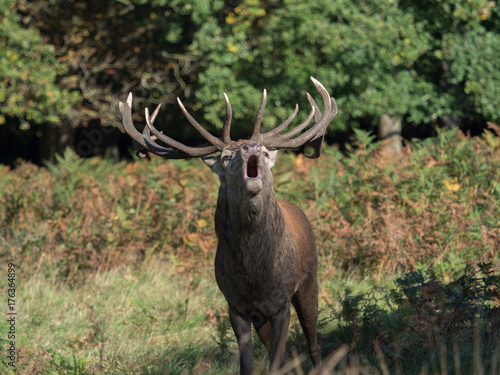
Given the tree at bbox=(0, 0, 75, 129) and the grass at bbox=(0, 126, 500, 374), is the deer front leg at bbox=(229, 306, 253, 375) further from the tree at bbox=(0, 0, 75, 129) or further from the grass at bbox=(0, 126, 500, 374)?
the tree at bbox=(0, 0, 75, 129)

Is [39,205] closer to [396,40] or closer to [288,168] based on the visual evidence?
[288,168]

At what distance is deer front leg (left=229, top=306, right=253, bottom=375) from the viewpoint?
15.8 ft

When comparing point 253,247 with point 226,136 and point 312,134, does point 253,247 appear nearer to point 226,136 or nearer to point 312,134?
point 226,136

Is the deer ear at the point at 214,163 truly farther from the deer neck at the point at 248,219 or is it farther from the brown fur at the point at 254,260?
the deer neck at the point at 248,219

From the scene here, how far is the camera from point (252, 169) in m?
4.54

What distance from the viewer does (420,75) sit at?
18719 mm

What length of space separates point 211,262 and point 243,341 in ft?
10.0

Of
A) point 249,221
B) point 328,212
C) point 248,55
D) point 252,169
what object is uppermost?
point 248,55

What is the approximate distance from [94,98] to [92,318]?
10.8 meters

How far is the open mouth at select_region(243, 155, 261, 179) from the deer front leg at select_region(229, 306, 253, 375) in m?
1.08

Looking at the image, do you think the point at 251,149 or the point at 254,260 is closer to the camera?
the point at 251,149

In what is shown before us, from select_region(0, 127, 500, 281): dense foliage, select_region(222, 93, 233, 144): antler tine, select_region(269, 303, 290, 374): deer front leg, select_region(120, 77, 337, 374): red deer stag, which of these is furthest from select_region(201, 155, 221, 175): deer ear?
select_region(0, 127, 500, 281): dense foliage

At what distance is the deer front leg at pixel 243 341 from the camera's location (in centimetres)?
481

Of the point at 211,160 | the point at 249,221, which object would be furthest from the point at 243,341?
the point at 211,160
